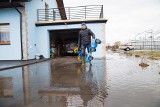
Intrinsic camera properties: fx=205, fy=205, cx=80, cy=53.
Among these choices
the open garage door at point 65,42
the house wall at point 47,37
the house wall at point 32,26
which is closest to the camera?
the house wall at point 32,26

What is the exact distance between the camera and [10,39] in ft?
53.5

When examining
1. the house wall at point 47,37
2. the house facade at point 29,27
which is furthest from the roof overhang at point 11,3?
the house wall at point 47,37

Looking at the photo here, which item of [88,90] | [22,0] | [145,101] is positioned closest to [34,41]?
[22,0]

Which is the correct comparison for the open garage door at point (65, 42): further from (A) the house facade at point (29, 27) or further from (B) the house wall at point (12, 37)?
(B) the house wall at point (12, 37)

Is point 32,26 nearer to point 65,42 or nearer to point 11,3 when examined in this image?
point 11,3

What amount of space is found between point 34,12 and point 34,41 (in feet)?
8.73

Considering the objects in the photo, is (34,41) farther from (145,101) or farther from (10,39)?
(145,101)

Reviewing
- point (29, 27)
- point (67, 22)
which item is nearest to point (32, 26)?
point (29, 27)

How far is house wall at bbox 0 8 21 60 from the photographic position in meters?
16.2

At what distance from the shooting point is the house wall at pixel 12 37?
16.2 metres

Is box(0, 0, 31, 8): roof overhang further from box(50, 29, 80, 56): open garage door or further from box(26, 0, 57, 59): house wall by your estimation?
box(50, 29, 80, 56): open garage door

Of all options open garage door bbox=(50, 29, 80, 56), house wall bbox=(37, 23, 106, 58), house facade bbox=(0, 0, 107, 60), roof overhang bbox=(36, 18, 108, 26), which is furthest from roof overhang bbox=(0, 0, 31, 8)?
open garage door bbox=(50, 29, 80, 56)

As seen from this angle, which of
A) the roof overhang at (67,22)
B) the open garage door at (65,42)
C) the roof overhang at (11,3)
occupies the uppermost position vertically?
the roof overhang at (11,3)

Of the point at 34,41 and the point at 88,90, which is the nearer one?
the point at 88,90
